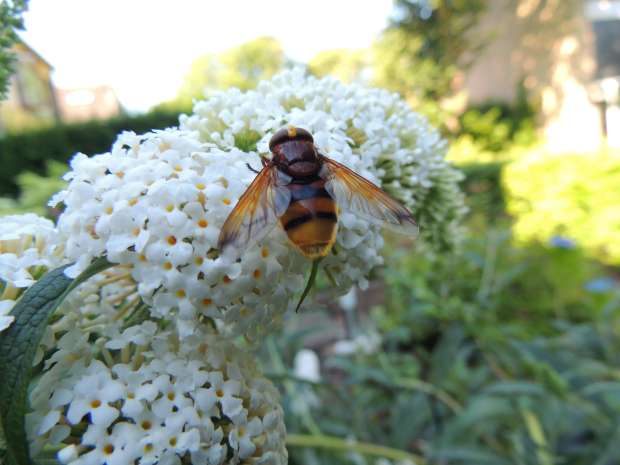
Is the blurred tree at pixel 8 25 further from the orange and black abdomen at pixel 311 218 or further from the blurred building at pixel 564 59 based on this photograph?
the blurred building at pixel 564 59

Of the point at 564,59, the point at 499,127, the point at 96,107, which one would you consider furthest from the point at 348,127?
the point at 564,59

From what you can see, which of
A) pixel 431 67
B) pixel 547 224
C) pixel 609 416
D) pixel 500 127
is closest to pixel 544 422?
pixel 609 416

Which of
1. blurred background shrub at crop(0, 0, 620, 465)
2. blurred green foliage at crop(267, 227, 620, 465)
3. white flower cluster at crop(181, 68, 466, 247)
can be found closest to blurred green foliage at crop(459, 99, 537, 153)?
blurred background shrub at crop(0, 0, 620, 465)

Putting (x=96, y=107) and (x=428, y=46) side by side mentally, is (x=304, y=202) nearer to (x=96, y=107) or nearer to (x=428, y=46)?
Result: (x=96, y=107)

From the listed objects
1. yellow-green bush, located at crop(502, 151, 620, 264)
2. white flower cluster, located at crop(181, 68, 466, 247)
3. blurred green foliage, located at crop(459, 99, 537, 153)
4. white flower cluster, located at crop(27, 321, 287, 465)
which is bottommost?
yellow-green bush, located at crop(502, 151, 620, 264)

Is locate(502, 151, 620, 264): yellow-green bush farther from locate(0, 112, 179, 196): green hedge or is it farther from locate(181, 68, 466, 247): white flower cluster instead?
locate(0, 112, 179, 196): green hedge

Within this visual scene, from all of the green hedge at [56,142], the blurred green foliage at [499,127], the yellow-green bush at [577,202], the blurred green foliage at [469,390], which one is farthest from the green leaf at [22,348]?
the blurred green foliage at [499,127]
